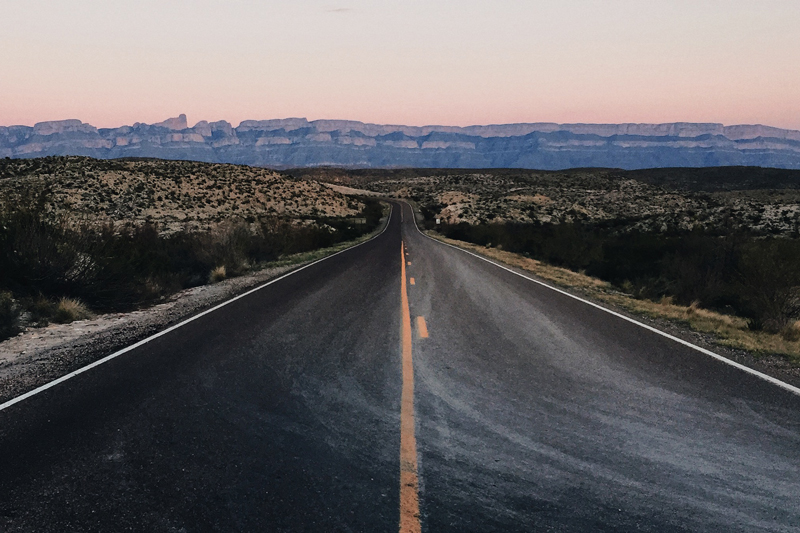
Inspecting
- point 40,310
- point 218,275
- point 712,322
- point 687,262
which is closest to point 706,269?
point 687,262

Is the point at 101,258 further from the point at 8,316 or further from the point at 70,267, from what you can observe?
the point at 8,316

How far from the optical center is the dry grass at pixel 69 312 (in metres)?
9.53

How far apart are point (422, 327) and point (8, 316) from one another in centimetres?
768

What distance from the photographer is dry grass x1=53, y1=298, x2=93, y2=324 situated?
953cm

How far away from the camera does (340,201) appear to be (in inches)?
2881

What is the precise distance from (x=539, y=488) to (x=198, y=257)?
1711 centimetres

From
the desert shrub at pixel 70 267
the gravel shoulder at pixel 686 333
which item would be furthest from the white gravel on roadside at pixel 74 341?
the gravel shoulder at pixel 686 333

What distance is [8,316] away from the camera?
8.78 metres

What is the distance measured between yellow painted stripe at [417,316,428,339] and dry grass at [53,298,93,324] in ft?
22.9

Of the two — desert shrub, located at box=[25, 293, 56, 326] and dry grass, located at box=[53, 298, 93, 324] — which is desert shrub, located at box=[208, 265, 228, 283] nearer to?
dry grass, located at box=[53, 298, 93, 324]

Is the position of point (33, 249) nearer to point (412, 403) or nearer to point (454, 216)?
point (412, 403)

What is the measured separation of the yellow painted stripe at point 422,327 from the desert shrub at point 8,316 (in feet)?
23.6

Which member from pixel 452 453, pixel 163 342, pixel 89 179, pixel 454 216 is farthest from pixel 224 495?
pixel 89 179

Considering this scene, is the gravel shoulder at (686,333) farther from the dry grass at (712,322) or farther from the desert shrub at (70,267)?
the desert shrub at (70,267)
